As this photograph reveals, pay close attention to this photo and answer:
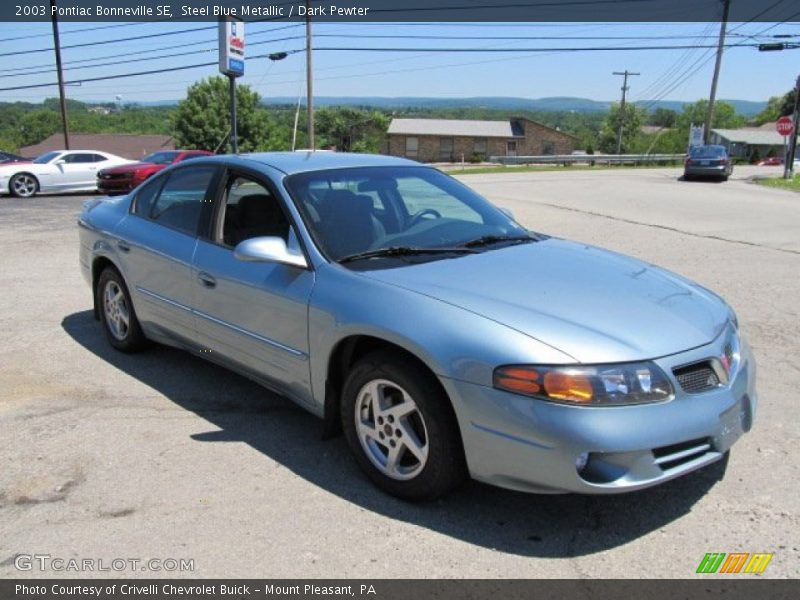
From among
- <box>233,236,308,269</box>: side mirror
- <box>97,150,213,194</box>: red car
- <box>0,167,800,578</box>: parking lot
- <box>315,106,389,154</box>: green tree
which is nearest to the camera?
<box>0,167,800,578</box>: parking lot

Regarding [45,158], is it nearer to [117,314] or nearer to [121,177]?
[121,177]

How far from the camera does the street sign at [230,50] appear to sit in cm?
1405

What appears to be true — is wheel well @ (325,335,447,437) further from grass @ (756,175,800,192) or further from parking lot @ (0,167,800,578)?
grass @ (756,175,800,192)

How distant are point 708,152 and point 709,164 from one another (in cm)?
83

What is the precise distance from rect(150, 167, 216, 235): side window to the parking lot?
42.4 inches

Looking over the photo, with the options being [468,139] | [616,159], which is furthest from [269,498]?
[468,139]

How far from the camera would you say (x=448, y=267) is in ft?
11.3

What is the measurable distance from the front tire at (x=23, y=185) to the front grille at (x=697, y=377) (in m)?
20.8

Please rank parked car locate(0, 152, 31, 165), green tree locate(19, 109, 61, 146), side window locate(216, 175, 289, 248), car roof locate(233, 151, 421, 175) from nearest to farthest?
side window locate(216, 175, 289, 248) < car roof locate(233, 151, 421, 175) < parked car locate(0, 152, 31, 165) < green tree locate(19, 109, 61, 146)

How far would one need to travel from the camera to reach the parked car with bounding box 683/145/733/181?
2719 centimetres

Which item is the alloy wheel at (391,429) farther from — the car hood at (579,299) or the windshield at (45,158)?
the windshield at (45,158)

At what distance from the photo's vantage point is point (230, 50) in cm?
1417

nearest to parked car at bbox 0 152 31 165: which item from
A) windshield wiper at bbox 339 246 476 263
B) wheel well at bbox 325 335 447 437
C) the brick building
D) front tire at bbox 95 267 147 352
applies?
front tire at bbox 95 267 147 352

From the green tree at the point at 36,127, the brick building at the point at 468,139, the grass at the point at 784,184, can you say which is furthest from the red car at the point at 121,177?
the green tree at the point at 36,127
